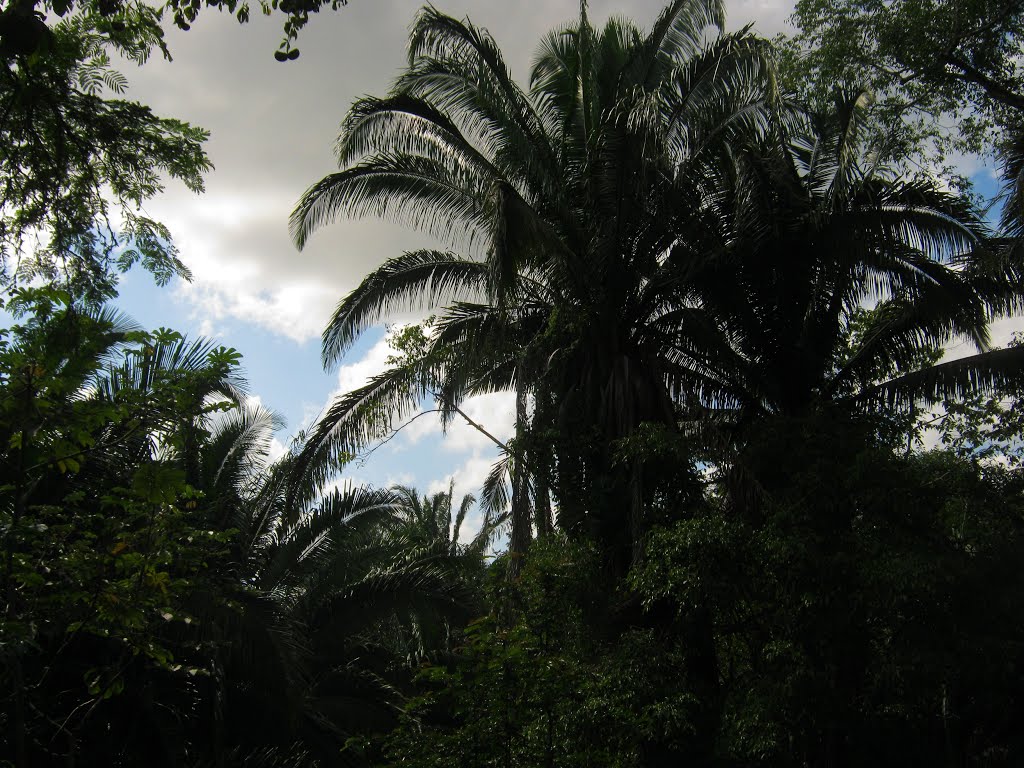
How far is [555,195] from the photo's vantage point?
13500mm

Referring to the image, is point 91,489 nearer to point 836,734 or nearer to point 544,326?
point 544,326

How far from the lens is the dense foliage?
410 inches

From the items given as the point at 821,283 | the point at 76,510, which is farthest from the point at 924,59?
the point at 76,510

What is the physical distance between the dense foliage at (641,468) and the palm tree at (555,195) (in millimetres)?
51

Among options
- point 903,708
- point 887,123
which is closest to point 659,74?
point 887,123

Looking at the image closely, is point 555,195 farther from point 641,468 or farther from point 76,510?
point 76,510

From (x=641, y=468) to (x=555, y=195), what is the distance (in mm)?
4149

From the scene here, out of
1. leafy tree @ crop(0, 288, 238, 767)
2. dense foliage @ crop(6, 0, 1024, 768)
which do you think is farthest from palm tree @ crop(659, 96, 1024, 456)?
leafy tree @ crop(0, 288, 238, 767)

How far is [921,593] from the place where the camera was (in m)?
10.4

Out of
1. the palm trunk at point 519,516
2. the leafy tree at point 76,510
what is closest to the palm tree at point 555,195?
the palm trunk at point 519,516

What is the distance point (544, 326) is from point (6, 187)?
8880 millimetres

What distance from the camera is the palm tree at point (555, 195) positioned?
503 inches

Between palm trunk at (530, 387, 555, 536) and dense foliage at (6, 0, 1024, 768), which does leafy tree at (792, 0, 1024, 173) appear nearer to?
dense foliage at (6, 0, 1024, 768)

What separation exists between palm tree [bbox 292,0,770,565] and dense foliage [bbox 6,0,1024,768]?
0.17 ft
